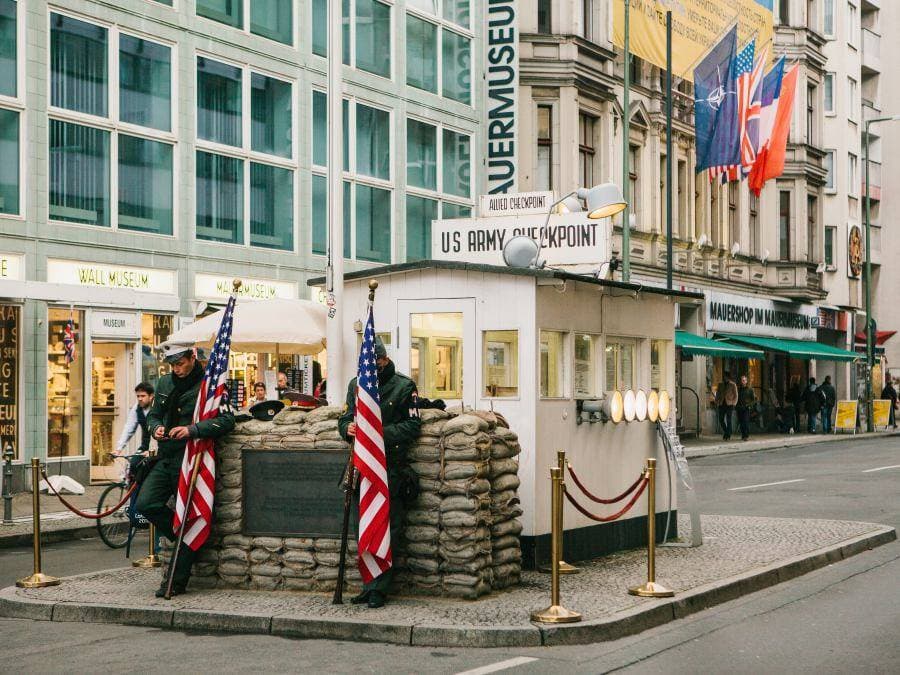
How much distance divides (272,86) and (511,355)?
15.7 meters

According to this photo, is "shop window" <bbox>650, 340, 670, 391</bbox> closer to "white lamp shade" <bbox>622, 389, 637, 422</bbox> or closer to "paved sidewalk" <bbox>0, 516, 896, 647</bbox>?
"white lamp shade" <bbox>622, 389, 637, 422</bbox>

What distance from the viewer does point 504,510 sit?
10242 millimetres

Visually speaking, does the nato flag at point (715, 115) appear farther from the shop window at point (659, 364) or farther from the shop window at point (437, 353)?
the shop window at point (437, 353)

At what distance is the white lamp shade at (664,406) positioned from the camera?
12914 mm

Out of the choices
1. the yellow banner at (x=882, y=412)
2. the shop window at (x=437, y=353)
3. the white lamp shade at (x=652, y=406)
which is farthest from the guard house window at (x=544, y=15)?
the shop window at (x=437, y=353)

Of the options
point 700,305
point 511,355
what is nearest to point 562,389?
point 511,355

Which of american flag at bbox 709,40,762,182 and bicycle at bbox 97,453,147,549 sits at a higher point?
american flag at bbox 709,40,762,182

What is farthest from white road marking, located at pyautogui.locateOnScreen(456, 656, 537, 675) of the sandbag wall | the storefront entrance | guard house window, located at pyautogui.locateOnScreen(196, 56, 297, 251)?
guard house window, located at pyautogui.locateOnScreen(196, 56, 297, 251)

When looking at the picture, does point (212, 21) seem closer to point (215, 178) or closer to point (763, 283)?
point (215, 178)

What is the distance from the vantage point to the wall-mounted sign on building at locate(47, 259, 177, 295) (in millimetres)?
21094

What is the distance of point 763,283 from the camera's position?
45.5m

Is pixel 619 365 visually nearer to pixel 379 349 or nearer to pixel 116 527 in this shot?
pixel 379 349

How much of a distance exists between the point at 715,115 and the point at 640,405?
79.7 ft

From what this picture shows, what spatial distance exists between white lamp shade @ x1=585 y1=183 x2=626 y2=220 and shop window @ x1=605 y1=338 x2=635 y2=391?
1396 mm
